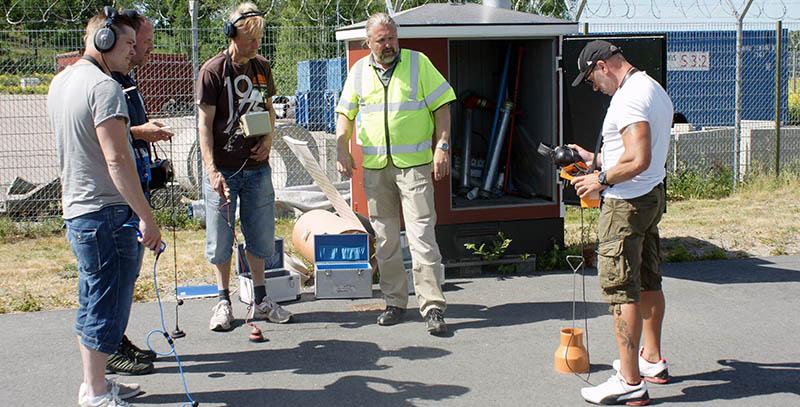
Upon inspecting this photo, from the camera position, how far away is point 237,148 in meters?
6.07

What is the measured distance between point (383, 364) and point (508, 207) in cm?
293

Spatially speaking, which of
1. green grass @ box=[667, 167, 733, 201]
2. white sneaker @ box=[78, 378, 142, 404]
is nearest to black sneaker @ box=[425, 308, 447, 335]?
white sneaker @ box=[78, 378, 142, 404]

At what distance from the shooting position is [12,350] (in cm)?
587

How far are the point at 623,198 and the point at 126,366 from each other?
119 inches

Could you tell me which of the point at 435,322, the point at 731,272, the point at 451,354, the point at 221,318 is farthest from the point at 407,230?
the point at 731,272

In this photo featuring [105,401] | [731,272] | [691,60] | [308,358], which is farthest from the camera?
[691,60]

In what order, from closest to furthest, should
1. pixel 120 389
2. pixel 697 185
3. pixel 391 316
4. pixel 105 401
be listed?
pixel 105 401
pixel 120 389
pixel 391 316
pixel 697 185

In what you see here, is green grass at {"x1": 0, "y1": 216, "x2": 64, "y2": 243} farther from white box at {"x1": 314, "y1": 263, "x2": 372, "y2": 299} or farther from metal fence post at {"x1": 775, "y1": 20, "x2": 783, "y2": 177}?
metal fence post at {"x1": 775, "y1": 20, "x2": 783, "y2": 177}

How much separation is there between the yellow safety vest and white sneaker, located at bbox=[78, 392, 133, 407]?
246 cm

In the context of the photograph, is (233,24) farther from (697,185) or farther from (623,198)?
(697,185)

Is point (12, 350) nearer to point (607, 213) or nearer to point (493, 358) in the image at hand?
A: point (493, 358)

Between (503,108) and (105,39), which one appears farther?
(503,108)

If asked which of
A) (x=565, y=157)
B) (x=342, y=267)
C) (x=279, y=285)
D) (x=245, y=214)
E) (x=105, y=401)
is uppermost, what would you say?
(x=565, y=157)

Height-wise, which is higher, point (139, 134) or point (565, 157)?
point (139, 134)
